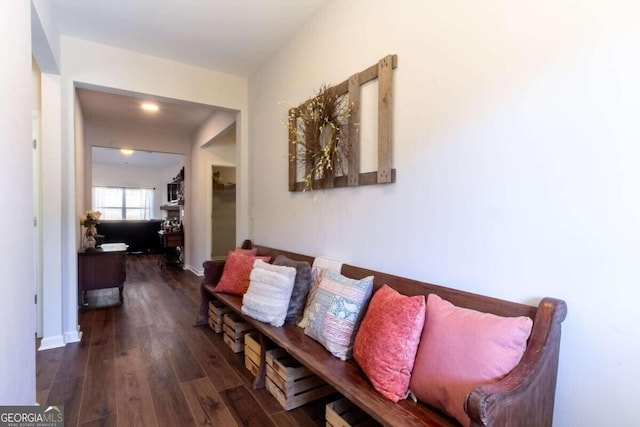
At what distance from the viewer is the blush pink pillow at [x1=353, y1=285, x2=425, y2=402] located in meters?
1.30

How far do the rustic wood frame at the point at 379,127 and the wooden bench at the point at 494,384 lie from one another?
65 cm

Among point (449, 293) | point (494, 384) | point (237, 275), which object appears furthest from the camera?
point (237, 275)

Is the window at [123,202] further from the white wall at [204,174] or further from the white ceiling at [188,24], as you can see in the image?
the white ceiling at [188,24]

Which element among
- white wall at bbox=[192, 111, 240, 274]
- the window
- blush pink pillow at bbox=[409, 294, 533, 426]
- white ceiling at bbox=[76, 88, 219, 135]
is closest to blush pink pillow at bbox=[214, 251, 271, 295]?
blush pink pillow at bbox=[409, 294, 533, 426]

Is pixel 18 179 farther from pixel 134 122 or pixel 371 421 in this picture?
pixel 134 122

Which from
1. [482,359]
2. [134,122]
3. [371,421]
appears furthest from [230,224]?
[482,359]

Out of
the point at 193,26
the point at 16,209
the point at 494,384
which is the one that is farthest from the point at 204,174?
the point at 494,384

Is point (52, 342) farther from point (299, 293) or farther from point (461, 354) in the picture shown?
point (461, 354)

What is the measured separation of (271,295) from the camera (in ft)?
7.01

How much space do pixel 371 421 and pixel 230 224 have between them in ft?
19.2

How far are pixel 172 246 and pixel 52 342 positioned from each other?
3.73 m

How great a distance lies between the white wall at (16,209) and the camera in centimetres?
124

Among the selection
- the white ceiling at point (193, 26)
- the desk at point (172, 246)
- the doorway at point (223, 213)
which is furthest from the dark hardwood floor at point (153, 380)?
the doorway at point (223, 213)

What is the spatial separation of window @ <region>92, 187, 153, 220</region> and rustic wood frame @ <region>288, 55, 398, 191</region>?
958 cm
